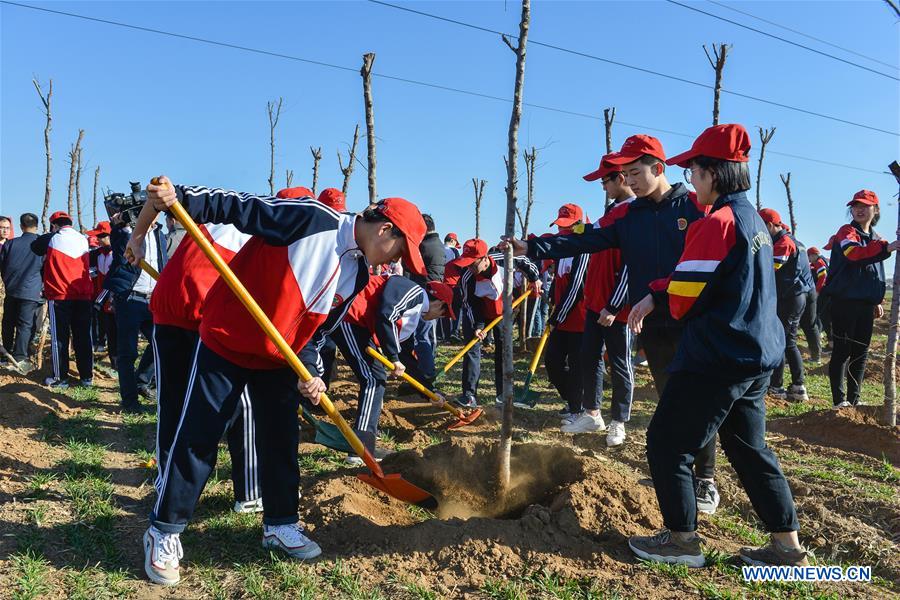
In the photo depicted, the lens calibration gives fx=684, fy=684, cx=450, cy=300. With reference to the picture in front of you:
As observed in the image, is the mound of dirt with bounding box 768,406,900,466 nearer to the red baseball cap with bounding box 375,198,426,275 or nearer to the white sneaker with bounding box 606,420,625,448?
the white sneaker with bounding box 606,420,625,448

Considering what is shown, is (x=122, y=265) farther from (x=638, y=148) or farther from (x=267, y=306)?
(x=638, y=148)

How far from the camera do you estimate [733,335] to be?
9.71 feet

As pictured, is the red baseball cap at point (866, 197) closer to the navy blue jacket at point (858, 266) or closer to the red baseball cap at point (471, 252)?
the navy blue jacket at point (858, 266)

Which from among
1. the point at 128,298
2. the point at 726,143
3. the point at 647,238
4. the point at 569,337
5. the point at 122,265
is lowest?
the point at 569,337

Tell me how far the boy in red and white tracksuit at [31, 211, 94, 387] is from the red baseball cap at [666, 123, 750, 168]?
7117mm

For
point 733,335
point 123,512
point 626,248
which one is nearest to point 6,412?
point 123,512

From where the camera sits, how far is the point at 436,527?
135 inches

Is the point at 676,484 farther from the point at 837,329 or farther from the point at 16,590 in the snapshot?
the point at 837,329

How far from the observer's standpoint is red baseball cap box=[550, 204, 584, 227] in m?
7.13

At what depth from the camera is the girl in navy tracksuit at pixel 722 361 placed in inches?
116

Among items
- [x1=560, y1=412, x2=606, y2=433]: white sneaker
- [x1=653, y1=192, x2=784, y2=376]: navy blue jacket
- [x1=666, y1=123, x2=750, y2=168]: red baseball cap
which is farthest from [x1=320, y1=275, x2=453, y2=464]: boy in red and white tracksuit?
[x1=666, y1=123, x2=750, y2=168]: red baseball cap

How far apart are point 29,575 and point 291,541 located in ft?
3.68

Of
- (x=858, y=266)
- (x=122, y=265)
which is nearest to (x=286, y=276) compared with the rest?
(x=122, y=265)

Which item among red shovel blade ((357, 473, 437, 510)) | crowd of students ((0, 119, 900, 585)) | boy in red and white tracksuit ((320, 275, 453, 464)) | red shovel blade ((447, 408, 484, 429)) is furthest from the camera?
red shovel blade ((447, 408, 484, 429))
